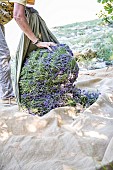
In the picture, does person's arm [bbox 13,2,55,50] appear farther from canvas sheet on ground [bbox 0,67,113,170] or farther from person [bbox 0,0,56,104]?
canvas sheet on ground [bbox 0,67,113,170]

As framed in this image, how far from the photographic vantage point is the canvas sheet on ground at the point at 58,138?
1986 millimetres

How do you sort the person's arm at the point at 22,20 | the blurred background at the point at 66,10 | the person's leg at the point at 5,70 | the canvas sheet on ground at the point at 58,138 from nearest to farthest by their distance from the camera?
the canvas sheet on ground at the point at 58,138, the person's arm at the point at 22,20, the person's leg at the point at 5,70, the blurred background at the point at 66,10

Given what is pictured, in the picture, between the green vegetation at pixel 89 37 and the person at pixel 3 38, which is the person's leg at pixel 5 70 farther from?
the green vegetation at pixel 89 37

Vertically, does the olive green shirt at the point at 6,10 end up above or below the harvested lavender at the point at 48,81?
above

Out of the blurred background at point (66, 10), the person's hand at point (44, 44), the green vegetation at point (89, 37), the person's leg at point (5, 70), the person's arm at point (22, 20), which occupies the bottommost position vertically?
the green vegetation at point (89, 37)

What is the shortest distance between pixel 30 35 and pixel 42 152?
1.20m

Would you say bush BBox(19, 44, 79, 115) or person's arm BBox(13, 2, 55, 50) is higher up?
person's arm BBox(13, 2, 55, 50)

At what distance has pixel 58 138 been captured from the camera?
2289 mm

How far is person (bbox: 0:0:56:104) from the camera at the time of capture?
2895 mm

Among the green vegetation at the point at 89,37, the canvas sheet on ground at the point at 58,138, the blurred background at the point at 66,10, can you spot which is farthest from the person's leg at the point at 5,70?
the blurred background at the point at 66,10

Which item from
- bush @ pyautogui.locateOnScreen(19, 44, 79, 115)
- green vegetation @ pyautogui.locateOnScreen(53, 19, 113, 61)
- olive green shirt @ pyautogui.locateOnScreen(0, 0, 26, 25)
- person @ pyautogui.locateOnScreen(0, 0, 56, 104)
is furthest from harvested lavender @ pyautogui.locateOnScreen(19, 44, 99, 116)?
green vegetation @ pyautogui.locateOnScreen(53, 19, 113, 61)

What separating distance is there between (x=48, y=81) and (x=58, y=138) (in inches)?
29.6

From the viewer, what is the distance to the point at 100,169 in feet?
5.86

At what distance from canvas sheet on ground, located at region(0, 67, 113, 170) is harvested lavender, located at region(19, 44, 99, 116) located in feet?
0.45
